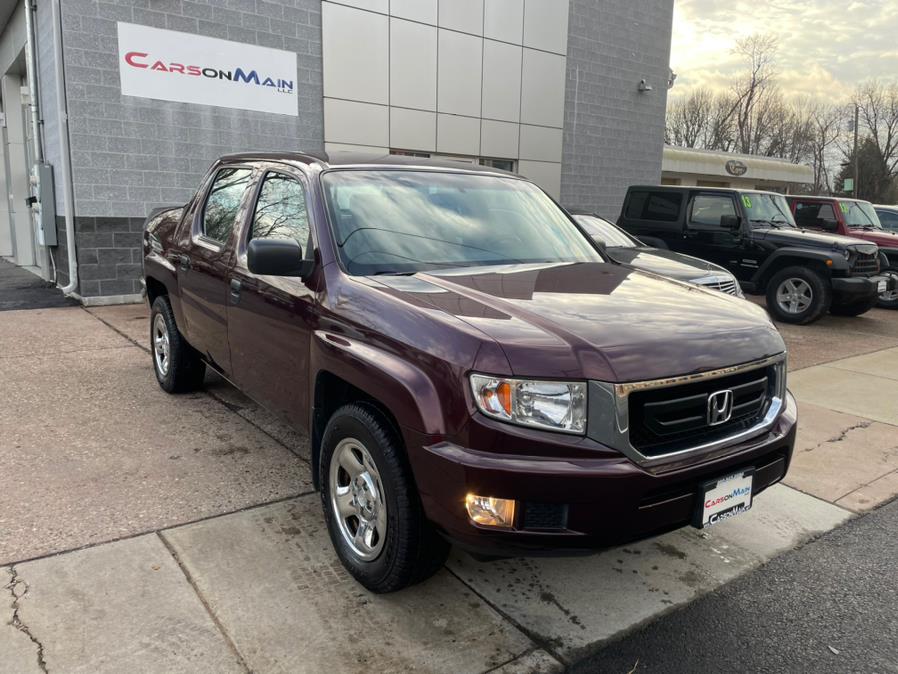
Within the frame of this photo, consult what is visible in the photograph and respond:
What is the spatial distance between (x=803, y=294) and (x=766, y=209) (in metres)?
1.49

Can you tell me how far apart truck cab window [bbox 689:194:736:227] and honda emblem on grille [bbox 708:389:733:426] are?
28.0 feet

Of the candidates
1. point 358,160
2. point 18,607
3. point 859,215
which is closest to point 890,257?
point 859,215

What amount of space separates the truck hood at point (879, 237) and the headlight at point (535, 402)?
40.0ft

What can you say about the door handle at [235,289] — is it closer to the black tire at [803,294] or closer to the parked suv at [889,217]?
the black tire at [803,294]

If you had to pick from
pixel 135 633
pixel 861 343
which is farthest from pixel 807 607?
pixel 861 343

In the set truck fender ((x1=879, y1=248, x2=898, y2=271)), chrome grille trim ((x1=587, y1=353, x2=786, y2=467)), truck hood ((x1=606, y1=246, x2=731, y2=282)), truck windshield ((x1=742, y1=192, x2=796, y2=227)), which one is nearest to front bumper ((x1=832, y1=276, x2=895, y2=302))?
truck windshield ((x1=742, y1=192, x2=796, y2=227))

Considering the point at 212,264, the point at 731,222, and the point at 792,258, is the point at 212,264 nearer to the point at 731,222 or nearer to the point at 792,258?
the point at 731,222

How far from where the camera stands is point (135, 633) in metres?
2.64

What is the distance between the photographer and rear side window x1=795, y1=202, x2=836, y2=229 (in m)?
12.7

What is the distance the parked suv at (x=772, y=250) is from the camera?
992cm

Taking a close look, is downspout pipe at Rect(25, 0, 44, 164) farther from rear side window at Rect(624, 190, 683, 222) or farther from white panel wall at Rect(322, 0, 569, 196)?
rear side window at Rect(624, 190, 683, 222)

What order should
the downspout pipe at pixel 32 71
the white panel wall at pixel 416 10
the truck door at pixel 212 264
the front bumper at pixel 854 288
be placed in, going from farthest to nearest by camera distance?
the white panel wall at pixel 416 10 < the downspout pipe at pixel 32 71 < the front bumper at pixel 854 288 < the truck door at pixel 212 264

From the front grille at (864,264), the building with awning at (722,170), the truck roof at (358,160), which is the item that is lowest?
the front grille at (864,264)

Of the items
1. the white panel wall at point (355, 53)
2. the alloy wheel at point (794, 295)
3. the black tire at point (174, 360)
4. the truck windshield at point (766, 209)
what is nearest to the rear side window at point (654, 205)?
the truck windshield at point (766, 209)
